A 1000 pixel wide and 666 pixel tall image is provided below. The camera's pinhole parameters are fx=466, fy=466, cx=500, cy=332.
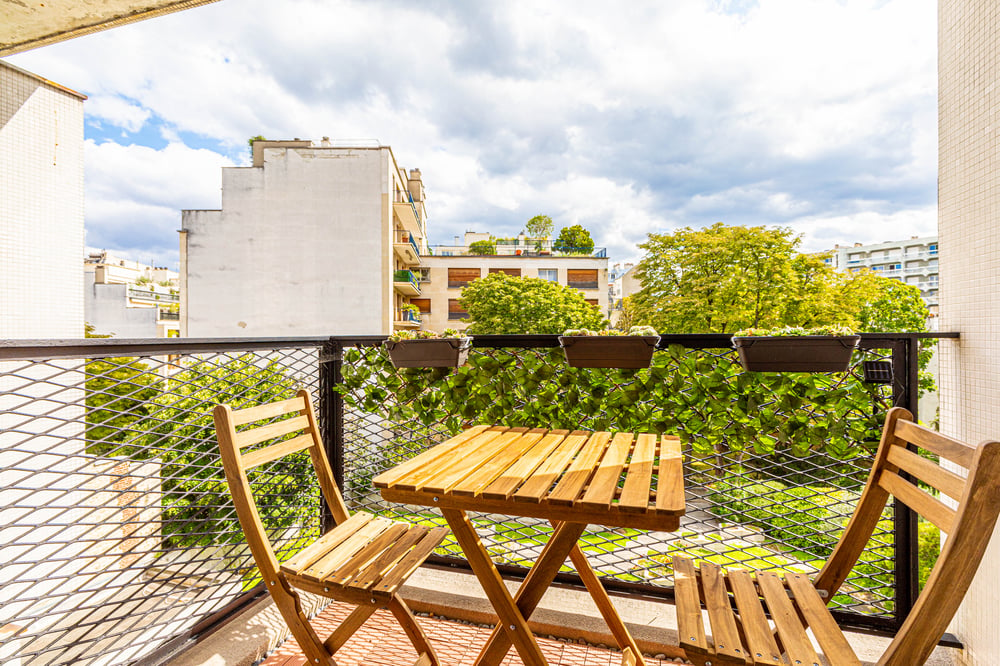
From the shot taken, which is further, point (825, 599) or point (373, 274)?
point (373, 274)

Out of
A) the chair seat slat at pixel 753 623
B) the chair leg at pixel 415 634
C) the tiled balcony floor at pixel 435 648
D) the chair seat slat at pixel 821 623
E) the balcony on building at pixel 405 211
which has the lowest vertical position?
the tiled balcony floor at pixel 435 648

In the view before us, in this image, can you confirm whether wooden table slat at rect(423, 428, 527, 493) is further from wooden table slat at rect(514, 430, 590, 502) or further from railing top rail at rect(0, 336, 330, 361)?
railing top rail at rect(0, 336, 330, 361)

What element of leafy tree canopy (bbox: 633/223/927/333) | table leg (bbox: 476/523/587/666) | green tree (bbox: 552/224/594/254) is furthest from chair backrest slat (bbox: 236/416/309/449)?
green tree (bbox: 552/224/594/254)

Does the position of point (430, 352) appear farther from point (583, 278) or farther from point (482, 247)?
point (583, 278)

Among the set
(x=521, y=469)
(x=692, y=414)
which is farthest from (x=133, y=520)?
(x=692, y=414)

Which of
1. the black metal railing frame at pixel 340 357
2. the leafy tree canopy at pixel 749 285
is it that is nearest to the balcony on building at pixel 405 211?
the leafy tree canopy at pixel 749 285

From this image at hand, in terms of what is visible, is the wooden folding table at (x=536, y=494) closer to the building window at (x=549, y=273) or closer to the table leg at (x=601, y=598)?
the table leg at (x=601, y=598)

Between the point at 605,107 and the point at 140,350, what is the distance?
946 inches

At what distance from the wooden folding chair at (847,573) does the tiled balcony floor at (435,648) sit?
37 cm

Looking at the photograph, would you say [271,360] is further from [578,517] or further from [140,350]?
[578,517]

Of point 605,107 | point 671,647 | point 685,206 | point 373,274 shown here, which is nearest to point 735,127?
point 605,107

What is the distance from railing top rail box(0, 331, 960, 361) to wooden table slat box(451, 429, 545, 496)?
0.53 metres

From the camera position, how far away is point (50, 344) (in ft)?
3.72

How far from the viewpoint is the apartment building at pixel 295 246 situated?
18797 millimetres
